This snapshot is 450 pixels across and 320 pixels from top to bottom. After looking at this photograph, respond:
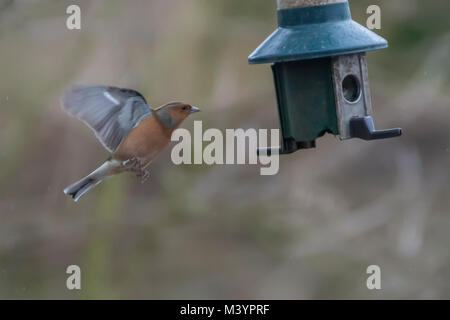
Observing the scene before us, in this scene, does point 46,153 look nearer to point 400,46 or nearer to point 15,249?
point 15,249

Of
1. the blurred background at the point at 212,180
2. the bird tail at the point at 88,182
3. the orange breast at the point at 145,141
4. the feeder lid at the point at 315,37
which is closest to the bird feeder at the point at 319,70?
the feeder lid at the point at 315,37

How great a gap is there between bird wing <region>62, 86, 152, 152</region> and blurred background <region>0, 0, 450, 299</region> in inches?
116

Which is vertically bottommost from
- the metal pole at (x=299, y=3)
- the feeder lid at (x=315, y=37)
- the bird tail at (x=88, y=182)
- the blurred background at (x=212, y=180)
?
the bird tail at (x=88, y=182)

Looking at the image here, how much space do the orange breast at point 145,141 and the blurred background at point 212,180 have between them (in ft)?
9.42

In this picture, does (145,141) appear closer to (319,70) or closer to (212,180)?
(319,70)

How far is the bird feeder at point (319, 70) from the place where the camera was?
13.1 ft

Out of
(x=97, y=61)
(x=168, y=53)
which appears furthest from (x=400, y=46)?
(x=97, y=61)

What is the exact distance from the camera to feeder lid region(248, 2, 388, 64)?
155 inches
